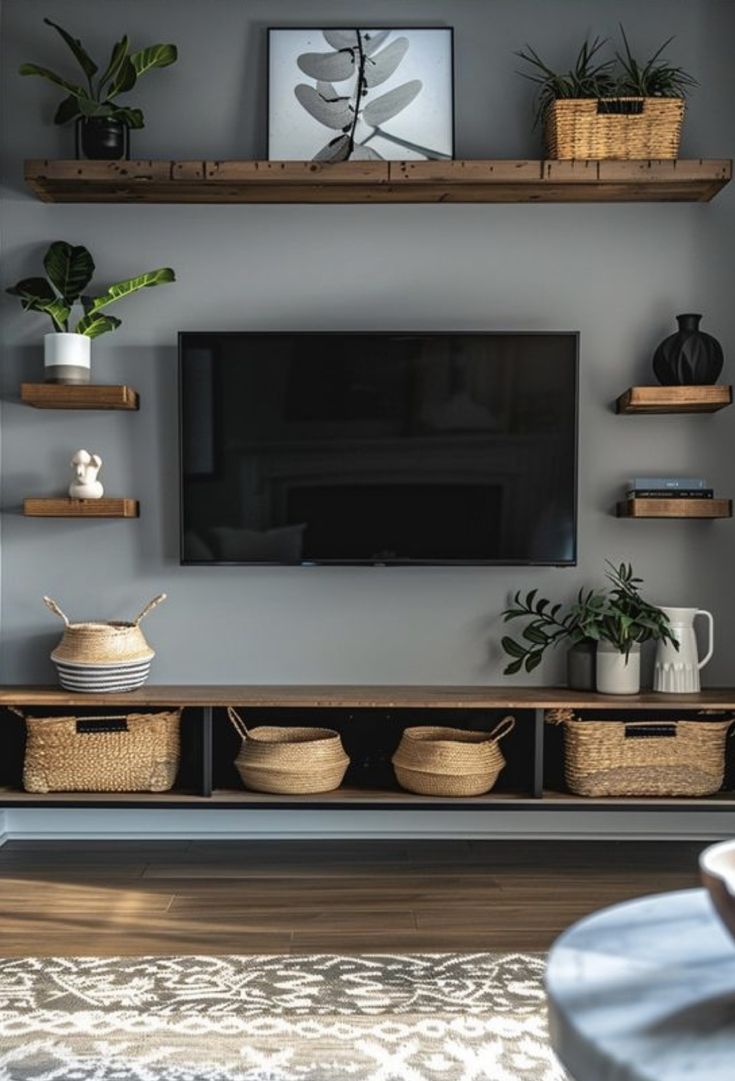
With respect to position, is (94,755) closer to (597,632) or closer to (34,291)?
(34,291)

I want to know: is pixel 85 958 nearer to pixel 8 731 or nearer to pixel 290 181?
pixel 8 731

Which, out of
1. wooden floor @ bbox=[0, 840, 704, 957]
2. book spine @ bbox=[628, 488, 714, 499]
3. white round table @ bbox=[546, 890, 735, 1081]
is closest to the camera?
white round table @ bbox=[546, 890, 735, 1081]

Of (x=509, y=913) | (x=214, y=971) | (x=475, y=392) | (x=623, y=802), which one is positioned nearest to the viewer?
(x=214, y=971)

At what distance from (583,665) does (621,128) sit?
1.62 m

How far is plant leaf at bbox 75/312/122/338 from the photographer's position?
3352mm

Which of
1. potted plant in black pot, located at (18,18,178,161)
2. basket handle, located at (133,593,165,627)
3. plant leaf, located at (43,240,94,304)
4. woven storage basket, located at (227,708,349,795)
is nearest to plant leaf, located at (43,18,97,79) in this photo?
potted plant in black pot, located at (18,18,178,161)

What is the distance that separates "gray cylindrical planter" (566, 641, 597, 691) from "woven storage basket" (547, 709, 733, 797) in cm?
21

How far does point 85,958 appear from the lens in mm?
2518

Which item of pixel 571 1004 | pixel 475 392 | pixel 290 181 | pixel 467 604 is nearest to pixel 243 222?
pixel 290 181

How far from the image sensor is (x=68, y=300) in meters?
3.38

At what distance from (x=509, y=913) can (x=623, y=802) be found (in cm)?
53

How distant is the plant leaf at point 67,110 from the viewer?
332cm

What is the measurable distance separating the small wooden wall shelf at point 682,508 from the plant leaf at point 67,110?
6.84ft

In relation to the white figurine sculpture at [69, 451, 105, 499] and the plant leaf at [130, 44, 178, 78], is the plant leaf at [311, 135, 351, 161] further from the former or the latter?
the white figurine sculpture at [69, 451, 105, 499]
